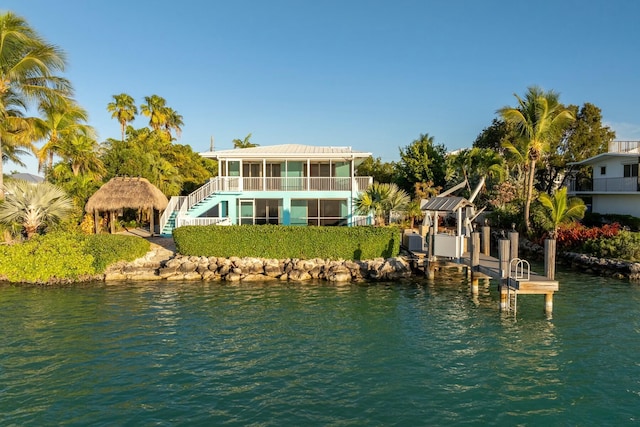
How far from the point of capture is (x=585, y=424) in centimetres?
775

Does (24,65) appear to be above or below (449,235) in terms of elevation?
above

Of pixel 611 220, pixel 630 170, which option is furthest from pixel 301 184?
pixel 630 170

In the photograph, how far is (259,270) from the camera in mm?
20312

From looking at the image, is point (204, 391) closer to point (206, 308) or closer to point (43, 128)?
point (206, 308)

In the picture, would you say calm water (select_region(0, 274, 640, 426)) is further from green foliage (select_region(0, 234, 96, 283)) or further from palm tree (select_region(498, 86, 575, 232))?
palm tree (select_region(498, 86, 575, 232))

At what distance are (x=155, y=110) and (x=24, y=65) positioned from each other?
29.0m

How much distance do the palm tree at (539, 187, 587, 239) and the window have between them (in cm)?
757

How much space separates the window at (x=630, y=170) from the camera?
98.2 feet

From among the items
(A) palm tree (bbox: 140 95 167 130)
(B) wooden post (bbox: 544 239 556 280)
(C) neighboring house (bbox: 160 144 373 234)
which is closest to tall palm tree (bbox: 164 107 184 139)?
(A) palm tree (bbox: 140 95 167 130)

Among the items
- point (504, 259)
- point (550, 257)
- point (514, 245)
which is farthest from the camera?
point (514, 245)

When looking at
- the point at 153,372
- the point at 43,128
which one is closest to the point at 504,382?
the point at 153,372

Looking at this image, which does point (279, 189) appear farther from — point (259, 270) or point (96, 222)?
point (96, 222)

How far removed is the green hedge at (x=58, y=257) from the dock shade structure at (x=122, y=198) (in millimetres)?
5108

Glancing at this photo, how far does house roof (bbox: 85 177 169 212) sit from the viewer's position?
25.1m
